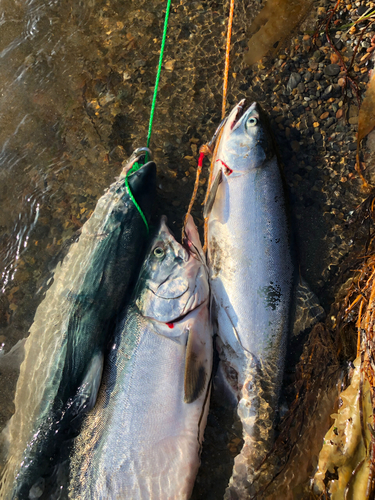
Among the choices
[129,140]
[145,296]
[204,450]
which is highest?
[129,140]

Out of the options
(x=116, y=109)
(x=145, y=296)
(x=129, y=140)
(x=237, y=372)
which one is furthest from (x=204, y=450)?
(x=116, y=109)

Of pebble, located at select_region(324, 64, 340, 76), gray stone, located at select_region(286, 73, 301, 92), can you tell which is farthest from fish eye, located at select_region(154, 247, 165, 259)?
pebble, located at select_region(324, 64, 340, 76)

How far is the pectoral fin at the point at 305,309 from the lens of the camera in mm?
2969

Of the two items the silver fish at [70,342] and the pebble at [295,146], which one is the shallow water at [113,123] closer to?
the pebble at [295,146]

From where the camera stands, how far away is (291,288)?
292 centimetres

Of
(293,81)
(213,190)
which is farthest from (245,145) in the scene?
(293,81)

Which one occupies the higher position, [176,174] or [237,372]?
[176,174]

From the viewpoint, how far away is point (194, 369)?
2611mm

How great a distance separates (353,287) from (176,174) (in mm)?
1857

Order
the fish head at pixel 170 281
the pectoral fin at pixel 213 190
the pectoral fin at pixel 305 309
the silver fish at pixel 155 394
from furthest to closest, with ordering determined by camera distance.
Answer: the pectoral fin at pixel 305 309
the pectoral fin at pixel 213 190
the fish head at pixel 170 281
the silver fish at pixel 155 394

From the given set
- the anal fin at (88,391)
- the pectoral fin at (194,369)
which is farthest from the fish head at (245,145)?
the anal fin at (88,391)

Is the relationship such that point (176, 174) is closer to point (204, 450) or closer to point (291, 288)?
point (291, 288)

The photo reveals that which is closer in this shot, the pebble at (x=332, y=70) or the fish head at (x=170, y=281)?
the fish head at (x=170, y=281)

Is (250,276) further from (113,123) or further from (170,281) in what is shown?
(113,123)
